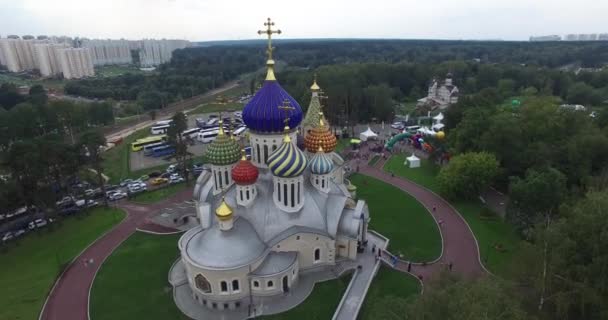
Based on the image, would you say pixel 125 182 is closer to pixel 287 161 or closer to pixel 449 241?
pixel 287 161

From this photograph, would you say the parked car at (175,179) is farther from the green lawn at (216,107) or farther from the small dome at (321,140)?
the green lawn at (216,107)

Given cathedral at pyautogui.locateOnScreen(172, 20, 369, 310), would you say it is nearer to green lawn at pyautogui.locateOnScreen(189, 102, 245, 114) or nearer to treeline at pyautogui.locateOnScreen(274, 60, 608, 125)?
treeline at pyautogui.locateOnScreen(274, 60, 608, 125)

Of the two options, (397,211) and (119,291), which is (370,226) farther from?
(119,291)

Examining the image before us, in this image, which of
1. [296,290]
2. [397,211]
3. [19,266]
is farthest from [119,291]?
[397,211]

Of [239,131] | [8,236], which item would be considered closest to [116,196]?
[8,236]

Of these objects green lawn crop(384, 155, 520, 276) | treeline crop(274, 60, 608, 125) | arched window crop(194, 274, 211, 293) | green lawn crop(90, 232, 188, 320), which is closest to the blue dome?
arched window crop(194, 274, 211, 293)

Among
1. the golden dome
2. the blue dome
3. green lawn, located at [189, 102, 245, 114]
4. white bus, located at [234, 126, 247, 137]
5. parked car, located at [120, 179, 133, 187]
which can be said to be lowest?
green lawn, located at [189, 102, 245, 114]
